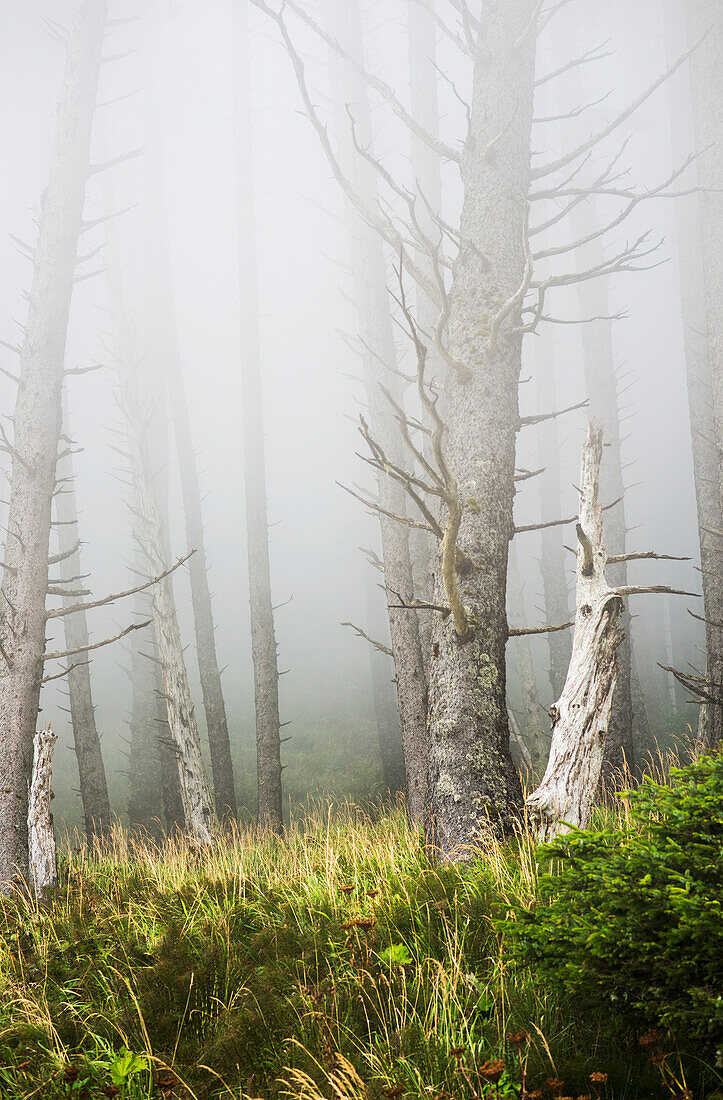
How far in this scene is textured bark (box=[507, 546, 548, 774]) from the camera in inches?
440

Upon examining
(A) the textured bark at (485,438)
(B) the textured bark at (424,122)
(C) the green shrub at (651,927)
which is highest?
(B) the textured bark at (424,122)

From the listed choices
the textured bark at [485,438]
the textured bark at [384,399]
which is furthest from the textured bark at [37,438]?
the textured bark at [485,438]

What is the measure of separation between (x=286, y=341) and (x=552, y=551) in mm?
25519

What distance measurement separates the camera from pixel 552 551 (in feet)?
41.4

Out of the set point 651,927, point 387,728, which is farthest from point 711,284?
point 387,728

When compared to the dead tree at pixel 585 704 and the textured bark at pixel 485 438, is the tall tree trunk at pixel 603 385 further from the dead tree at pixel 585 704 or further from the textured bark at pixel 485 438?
the textured bark at pixel 485 438

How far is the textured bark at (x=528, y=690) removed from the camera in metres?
11.2

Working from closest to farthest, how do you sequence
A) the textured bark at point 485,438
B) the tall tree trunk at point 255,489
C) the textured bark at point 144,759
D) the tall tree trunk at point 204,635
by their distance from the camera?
the textured bark at point 485,438 → the tall tree trunk at point 255,489 → the tall tree trunk at point 204,635 → the textured bark at point 144,759

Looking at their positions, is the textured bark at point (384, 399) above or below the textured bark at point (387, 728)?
above

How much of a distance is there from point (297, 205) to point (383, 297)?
93.4ft

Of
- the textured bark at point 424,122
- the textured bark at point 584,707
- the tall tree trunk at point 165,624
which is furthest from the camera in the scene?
the tall tree trunk at point 165,624

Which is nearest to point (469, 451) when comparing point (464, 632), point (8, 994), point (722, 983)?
point (464, 632)

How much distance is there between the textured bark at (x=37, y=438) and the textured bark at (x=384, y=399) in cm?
307

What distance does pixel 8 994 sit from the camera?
3.12m
